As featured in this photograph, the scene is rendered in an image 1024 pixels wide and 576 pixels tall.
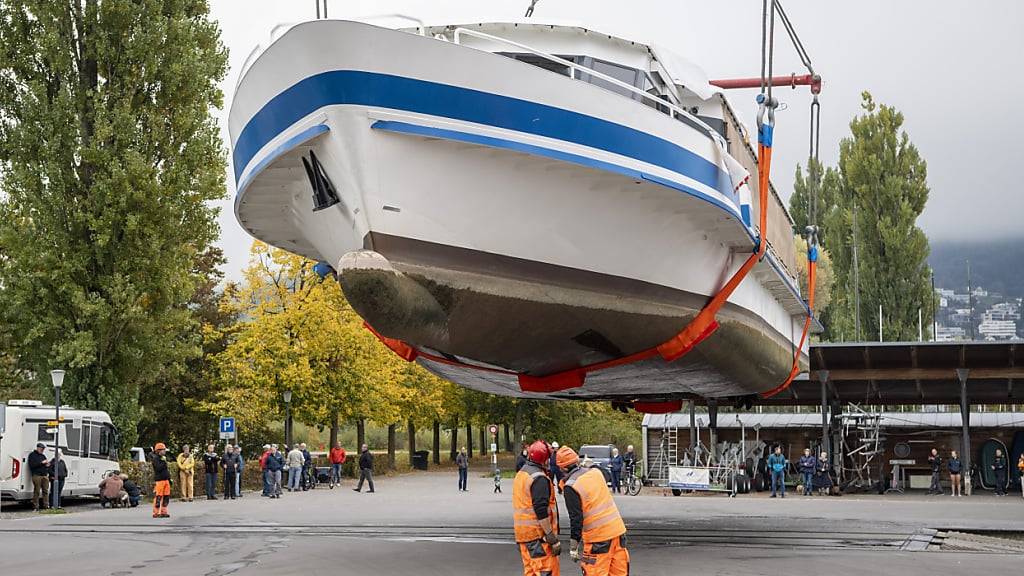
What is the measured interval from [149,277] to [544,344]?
19.2 m

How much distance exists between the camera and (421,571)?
37.1ft

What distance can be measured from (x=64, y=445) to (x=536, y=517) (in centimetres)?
1954

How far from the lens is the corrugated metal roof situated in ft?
111

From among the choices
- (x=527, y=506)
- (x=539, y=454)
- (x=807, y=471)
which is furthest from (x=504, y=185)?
(x=807, y=471)

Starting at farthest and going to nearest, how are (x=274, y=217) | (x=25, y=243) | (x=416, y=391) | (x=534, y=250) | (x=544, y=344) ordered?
(x=416, y=391), (x=25, y=243), (x=274, y=217), (x=544, y=344), (x=534, y=250)

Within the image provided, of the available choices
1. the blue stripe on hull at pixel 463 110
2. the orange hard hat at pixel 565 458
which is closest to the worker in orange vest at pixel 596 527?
the orange hard hat at pixel 565 458

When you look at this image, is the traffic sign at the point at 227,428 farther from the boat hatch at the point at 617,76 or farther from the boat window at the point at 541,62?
the boat window at the point at 541,62

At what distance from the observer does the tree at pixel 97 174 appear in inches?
1033

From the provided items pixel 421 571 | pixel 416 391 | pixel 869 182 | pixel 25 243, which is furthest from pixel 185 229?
pixel 869 182

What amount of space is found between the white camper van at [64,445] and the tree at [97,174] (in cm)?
142

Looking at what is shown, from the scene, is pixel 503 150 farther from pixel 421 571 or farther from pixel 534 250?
pixel 421 571

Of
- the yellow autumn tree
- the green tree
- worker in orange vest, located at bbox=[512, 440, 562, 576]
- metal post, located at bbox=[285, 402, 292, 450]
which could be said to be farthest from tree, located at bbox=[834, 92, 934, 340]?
worker in orange vest, located at bbox=[512, 440, 562, 576]

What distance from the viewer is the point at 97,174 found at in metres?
26.7

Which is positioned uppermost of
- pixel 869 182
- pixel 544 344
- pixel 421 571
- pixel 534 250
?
pixel 869 182
